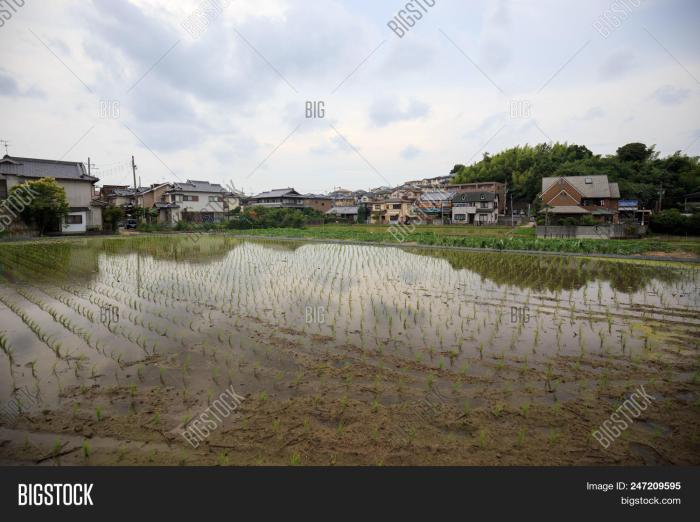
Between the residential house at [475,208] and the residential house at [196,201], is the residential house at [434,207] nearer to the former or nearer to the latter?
the residential house at [475,208]

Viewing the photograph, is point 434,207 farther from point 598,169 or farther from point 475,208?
point 598,169

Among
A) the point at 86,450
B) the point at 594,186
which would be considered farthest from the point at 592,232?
the point at 86,450

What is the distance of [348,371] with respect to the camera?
5867 millimetres

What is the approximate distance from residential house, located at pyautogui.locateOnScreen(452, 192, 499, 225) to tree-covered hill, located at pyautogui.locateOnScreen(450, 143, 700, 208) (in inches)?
307

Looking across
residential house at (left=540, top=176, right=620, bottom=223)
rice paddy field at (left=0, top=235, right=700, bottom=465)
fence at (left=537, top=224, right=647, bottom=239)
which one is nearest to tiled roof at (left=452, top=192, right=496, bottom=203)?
residential house at (left=540, top=176, right=620, bottom=223)

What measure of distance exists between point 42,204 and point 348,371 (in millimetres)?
32946

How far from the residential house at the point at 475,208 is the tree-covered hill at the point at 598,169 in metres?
7.80

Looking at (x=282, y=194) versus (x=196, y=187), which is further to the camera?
(x=282, y=194)

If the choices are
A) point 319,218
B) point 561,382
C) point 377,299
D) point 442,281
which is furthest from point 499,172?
point 561,382

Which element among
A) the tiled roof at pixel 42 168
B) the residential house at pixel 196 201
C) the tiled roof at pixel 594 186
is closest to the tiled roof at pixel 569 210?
the tiled roof at pixel 594 186

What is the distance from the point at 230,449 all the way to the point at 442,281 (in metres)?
10.6

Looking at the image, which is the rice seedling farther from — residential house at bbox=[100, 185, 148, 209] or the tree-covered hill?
residential house at bbox=[100, 185, 148, 209]

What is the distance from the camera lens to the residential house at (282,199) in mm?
58062

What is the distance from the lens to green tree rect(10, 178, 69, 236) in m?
27.7
